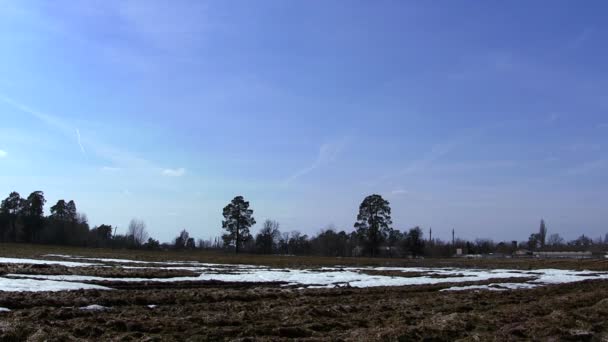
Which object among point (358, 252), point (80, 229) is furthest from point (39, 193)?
point (358, 252)

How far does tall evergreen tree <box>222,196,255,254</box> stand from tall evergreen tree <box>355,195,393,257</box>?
2646 cm

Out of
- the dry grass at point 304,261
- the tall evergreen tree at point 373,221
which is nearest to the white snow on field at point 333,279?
the dry grass at point 304,261

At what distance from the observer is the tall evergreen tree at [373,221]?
372 feet

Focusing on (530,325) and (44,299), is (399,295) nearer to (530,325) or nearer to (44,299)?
(530,325)

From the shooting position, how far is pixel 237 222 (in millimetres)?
120312

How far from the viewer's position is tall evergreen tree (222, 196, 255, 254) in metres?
120

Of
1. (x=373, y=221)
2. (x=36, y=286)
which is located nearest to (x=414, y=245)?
(x=373, y=221)

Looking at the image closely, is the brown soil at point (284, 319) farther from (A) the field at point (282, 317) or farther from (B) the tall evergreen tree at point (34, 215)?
(B) the tall evergreen tree at point (34, 215)

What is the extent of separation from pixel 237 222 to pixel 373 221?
106ft

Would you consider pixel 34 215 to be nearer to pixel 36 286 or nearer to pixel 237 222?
pixel 237 222

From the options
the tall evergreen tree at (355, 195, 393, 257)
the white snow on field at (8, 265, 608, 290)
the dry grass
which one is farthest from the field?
the tall evergreen tree at (355, 195, 393, 257)

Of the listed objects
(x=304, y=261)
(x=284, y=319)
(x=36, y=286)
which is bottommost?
(x=304, y=261)

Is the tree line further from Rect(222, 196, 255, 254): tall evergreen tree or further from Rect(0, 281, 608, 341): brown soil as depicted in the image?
Rect(0, 281, 608, 341): brown soil

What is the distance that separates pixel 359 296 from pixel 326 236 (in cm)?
12054
